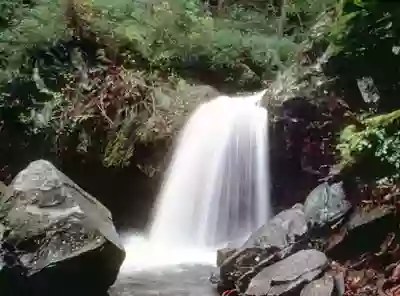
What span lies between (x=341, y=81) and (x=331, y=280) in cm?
289

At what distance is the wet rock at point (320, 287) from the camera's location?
4.73 meters

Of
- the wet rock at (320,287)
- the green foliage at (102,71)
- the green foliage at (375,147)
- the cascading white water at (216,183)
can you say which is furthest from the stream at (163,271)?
the green foliage at (375,147)

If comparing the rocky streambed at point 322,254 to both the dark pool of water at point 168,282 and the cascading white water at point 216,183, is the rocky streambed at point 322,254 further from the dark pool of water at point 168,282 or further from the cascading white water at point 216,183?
the cascading white water at point 216,183

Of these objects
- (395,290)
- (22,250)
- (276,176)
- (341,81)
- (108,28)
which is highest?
(108,28)

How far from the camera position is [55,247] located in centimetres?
500

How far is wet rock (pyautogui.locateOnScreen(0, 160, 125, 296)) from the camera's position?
492 cm

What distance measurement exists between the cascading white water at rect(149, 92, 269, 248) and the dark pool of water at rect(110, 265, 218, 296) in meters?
1.35

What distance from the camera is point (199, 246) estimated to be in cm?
794

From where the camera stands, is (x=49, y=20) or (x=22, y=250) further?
(x=49, y=20)

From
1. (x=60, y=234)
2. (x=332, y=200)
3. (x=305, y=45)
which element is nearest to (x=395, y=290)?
(x=332, y=200)

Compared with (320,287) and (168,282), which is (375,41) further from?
(168,282)

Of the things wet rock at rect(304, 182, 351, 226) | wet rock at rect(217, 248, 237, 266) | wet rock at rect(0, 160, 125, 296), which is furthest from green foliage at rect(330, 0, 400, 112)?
wet rock at rect(0, 160, 125, 296)

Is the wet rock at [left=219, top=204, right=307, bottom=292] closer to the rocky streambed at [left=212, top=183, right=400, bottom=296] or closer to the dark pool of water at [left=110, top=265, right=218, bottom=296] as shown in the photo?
the rocky streambed at [left=212, top=183, right=400, bottom=296]

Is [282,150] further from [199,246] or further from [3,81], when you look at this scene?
[3,81]
